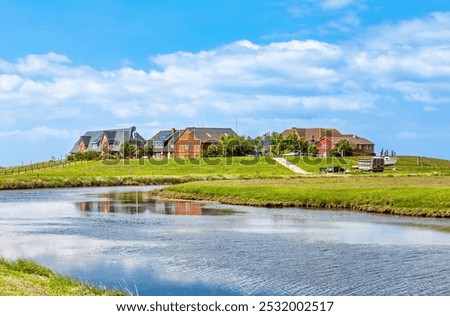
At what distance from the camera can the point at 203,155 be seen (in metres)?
150

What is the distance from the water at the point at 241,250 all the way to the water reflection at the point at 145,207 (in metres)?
1.05

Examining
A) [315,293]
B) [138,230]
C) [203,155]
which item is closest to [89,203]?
[138,230]

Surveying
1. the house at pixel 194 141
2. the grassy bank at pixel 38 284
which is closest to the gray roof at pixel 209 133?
the house at pixel 194 141

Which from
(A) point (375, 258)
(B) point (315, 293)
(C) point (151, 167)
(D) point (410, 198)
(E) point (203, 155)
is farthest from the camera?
(E) point (203, 155)

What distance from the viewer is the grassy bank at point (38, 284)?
1881 centimetres

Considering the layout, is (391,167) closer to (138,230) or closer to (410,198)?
(410,198)

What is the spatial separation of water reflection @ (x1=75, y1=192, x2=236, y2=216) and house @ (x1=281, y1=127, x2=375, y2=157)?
→ 95873mm

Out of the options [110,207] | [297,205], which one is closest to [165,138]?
[110,207]

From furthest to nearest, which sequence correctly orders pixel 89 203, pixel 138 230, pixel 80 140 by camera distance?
pixel 80 140 → pixel 89 203 → pixel 138 230

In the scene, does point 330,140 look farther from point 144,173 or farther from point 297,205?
point 297,205

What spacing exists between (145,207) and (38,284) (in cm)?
3688

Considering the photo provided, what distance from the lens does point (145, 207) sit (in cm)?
5747

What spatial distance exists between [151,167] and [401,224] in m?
90.5
